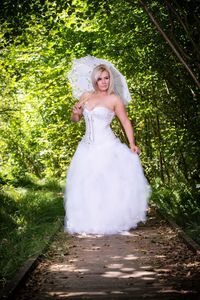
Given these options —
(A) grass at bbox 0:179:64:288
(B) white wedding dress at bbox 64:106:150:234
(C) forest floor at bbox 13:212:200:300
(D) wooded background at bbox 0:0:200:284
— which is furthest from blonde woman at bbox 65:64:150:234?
(D) wooded background at bbox 0:0:200:284

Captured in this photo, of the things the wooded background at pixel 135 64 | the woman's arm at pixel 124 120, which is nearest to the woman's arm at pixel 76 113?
the woman's arm at pixel 124 120

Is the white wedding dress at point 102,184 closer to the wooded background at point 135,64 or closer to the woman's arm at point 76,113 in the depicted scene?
the woman's arm at point 76,113

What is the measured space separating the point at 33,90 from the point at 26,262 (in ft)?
31.4

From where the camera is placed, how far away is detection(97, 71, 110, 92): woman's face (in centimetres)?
728

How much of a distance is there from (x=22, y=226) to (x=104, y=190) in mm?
2049

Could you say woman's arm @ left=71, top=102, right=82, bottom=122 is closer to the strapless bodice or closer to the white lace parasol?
the strapless bodice

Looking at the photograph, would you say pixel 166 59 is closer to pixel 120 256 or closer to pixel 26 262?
→ pixel 120 256

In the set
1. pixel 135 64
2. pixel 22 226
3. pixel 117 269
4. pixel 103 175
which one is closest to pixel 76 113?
pixel 103 175

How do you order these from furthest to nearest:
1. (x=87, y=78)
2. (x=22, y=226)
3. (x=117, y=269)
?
(x=22, y=226), (x=87, y=78), (x=117, y=269)

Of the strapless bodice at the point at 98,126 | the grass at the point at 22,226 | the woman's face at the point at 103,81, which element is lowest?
the grass at the point at 22,226

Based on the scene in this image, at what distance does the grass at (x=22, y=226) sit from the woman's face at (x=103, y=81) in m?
2.44

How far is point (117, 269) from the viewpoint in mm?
5168

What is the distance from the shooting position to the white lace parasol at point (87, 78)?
7840 mm

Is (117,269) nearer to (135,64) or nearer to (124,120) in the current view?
(124,120)
